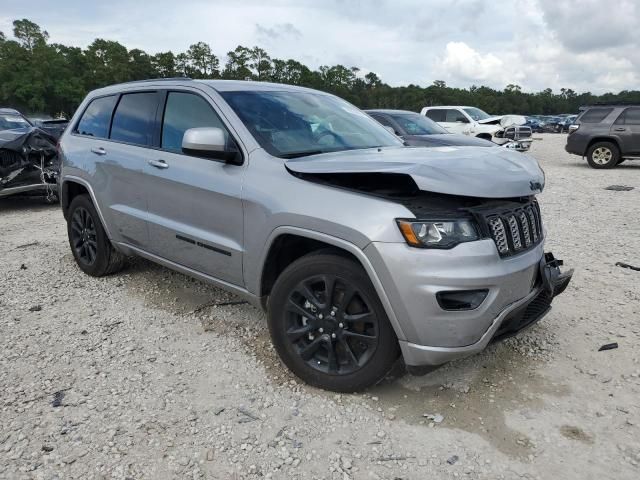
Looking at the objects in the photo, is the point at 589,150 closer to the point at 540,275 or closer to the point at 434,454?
the point at 540,275

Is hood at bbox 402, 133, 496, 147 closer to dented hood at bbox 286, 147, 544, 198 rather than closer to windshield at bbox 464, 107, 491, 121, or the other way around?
dented hood at bbox 286, 147, 544, 198

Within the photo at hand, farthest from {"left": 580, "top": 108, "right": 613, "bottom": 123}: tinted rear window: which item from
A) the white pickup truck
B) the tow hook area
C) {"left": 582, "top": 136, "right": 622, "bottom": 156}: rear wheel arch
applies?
the tow hook area

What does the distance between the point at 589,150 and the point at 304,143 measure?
13341 millimetres

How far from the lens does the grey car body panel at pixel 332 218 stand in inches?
98.2

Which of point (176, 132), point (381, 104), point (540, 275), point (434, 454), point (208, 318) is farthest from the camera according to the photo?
point (381, 104)

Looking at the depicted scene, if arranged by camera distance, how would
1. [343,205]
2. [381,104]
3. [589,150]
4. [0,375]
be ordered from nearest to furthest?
[343,205] → [0,375] → [589,150] → [381,104]

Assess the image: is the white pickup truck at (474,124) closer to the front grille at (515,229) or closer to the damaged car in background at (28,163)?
the damaged car in background at (28,163)

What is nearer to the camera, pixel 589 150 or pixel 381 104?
pixel 589 150

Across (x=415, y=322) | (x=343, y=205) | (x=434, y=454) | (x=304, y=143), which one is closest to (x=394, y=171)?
(x=343, y=205)

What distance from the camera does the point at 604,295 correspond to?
4.43 meters

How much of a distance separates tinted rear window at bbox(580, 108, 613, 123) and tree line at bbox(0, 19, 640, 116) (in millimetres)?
15160

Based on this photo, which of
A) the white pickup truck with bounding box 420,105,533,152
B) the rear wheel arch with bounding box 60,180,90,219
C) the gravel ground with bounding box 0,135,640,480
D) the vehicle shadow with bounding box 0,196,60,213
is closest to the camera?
the gravel ground with bounding box 0,135,640,480

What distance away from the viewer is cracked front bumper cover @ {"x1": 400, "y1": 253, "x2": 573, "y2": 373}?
2553mm

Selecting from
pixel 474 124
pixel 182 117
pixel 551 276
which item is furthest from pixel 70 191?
pixel 474 124
